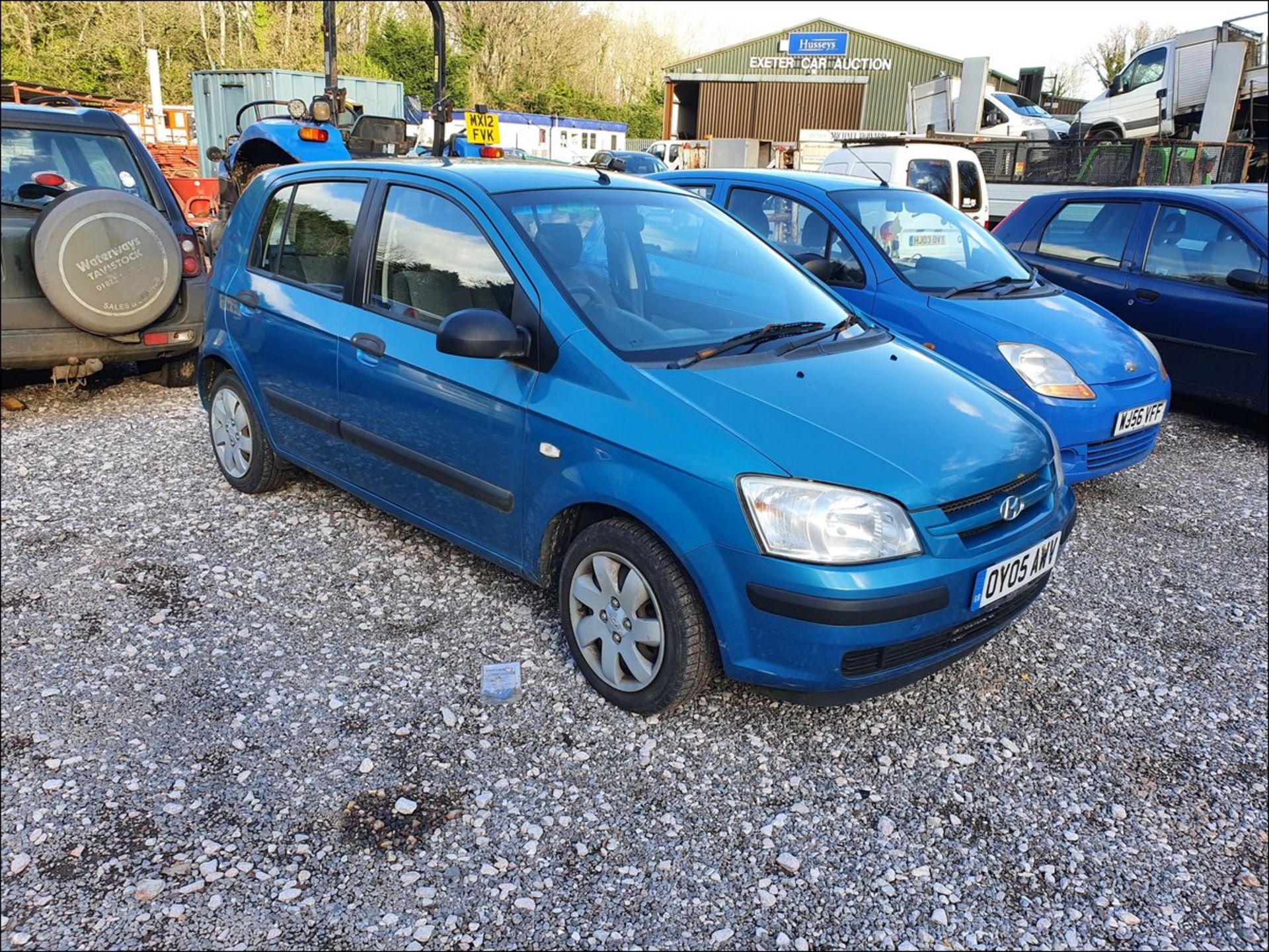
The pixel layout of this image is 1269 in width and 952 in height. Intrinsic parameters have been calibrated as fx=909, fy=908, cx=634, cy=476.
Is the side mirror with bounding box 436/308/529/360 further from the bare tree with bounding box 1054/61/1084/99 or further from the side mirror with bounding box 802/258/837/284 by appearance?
the side mirror with bounding box 802/258/837/284

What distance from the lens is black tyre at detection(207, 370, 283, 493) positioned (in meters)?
4.20

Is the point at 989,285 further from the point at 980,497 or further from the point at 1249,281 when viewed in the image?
the point at 1249,281

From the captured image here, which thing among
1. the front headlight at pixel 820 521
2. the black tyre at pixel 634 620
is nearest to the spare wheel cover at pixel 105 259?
the front headlight at pixel 820 521

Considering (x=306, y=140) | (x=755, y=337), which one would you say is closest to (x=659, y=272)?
(x=755, y=337)

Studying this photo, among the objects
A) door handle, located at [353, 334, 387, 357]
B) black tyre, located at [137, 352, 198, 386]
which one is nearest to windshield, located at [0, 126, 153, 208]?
black tyre, located at [137, 352, 198, 386]

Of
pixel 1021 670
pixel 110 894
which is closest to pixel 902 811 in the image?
pixel 1021 670

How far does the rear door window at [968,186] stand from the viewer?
32.8 feet

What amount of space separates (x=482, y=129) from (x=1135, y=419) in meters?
4.85

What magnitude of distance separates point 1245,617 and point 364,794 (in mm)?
3256

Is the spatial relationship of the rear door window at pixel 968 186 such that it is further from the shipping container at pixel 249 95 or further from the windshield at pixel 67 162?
the shipping container at pixel 249 95

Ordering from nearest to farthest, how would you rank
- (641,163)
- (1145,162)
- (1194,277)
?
1. (1145,162)
2. (1194,277)
3. (641,163)

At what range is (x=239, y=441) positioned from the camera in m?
4.35

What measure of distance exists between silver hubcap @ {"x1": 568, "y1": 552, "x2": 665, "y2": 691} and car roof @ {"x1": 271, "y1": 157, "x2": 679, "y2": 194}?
4.63ft

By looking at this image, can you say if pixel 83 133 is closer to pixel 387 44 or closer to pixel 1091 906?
pixel 1091 906
